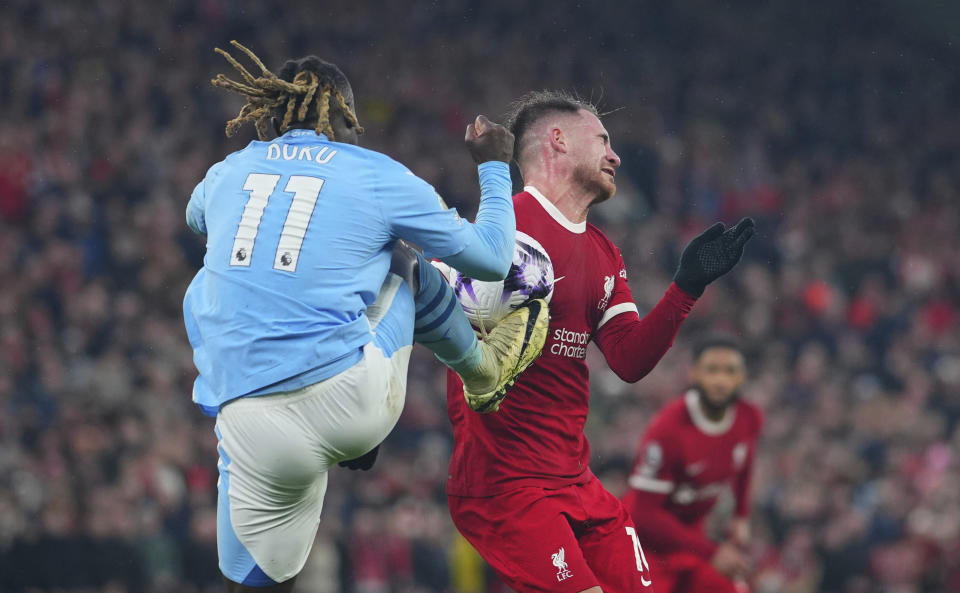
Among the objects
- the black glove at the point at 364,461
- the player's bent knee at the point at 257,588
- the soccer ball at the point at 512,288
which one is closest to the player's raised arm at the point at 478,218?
the soccer ball at the point at 512,288

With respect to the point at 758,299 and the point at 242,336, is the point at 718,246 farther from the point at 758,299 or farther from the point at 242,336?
the point at 758,299

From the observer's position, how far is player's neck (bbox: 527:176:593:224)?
16.3 feet

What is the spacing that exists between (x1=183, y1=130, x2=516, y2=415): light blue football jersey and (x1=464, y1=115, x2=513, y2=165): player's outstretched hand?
16.1 inches

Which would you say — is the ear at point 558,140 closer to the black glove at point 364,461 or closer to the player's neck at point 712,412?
the black glove at point 364,461

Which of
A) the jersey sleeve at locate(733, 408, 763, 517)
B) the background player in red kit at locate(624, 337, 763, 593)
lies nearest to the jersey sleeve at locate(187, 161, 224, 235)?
the background player in red kit at locate(624, 337, 763, 593)

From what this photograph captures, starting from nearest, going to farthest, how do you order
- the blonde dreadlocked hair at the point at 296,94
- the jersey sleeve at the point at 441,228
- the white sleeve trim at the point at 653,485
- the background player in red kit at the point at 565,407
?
the jersey sleeve at the point at 441,228
the blonde dreadlocked hair at the point at 296,94
the background player in red kit at the point at 565,407
the white sleeve trim at the point at 653,485

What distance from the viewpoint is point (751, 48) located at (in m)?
19.7

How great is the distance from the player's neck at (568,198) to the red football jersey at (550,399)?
0.03m

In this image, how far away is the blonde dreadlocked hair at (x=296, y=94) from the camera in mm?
4148

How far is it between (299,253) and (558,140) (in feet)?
5.05

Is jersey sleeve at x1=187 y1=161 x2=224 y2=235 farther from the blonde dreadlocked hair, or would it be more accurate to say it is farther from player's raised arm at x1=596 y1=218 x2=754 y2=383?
player's raised arm at x1=596 y1=218 x2=754 y2=383

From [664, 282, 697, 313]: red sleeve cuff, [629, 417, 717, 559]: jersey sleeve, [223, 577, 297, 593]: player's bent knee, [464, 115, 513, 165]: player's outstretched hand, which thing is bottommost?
[223, 577, 297, 593]: player's bent knee

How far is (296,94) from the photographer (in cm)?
419

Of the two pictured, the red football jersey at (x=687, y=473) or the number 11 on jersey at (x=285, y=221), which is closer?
the number 11 on jersey at (x=285, y=221)
